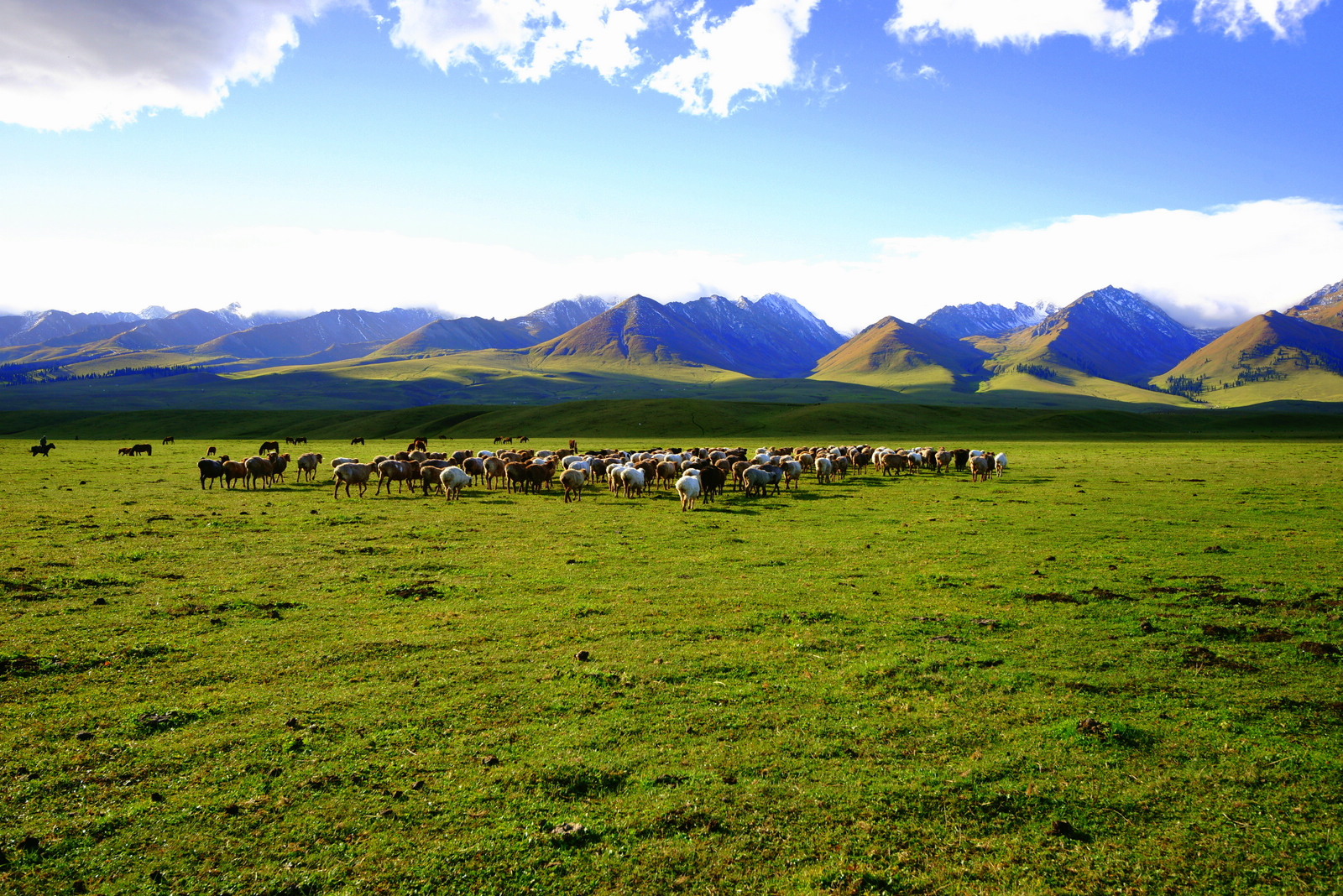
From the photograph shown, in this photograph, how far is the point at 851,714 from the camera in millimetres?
10281

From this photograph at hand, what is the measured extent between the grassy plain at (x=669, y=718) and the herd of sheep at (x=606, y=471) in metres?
14.2

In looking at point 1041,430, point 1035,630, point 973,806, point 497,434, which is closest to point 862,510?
point 1035,630

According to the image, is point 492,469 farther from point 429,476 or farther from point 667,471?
point 667,471

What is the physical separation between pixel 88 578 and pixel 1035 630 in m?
23.6

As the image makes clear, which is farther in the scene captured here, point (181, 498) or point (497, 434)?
point (497, 434)

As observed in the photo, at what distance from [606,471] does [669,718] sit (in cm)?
3449

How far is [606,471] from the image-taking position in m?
44.2

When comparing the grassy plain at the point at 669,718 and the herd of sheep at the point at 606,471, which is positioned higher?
the herd of sheep at the point at 606,471

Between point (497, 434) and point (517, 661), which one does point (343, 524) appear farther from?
point (497, 434)

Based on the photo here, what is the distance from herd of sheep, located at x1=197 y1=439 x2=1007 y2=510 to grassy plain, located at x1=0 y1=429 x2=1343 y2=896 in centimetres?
1424

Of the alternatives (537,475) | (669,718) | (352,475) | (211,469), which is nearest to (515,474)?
(537,475)

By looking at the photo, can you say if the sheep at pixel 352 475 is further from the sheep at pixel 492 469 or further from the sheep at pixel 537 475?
the sheep at pixel 537 475

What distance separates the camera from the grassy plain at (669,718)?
23.1 ft

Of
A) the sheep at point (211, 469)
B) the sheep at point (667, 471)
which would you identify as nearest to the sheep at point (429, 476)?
the sheep at point (211, 469)
